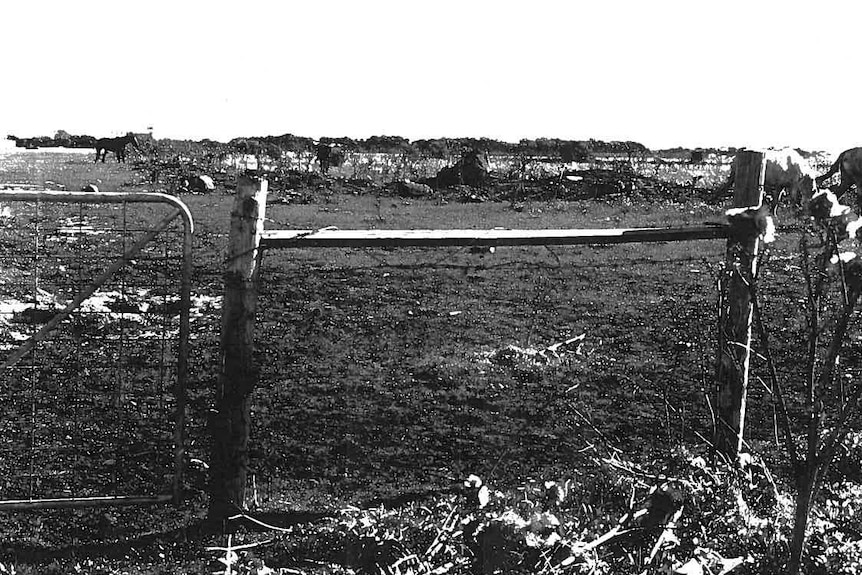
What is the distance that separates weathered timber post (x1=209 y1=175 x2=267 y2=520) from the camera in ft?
13.0

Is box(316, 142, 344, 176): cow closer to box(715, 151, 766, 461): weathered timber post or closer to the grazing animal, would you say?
the grazing animal

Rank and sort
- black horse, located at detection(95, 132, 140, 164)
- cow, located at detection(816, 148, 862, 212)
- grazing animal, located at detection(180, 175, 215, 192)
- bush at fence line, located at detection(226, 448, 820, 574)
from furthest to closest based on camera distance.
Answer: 1. black horse, located at detection(95, 132, 140, 164)
2. grazing animal, located at detection(180, 175, 215, 192)
3. bush at fence line, located at detection(226, 448, 820, 574)
4. cow, located at detection(816, 148, 862, 212)

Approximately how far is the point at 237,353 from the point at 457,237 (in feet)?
3.63

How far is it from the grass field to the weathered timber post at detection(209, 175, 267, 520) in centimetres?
25

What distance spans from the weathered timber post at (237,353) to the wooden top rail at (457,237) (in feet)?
0.37

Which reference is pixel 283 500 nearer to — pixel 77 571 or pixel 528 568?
pixel 77 571

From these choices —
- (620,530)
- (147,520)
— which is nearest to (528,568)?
(620,530)

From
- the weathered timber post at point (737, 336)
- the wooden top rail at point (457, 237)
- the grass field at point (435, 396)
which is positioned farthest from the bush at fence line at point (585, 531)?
the wooden top rail at point (457, 237)

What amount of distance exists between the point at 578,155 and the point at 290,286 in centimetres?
3240

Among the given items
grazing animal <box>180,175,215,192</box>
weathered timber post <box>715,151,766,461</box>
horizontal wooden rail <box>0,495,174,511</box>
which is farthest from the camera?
grazing animal <box>180,175,215,192</box>

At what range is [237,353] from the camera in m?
4.03

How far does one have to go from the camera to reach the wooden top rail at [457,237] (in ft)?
13.1

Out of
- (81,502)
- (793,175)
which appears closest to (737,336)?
(793,175)

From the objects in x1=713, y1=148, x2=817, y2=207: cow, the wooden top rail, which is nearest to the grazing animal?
the wooden top rail
